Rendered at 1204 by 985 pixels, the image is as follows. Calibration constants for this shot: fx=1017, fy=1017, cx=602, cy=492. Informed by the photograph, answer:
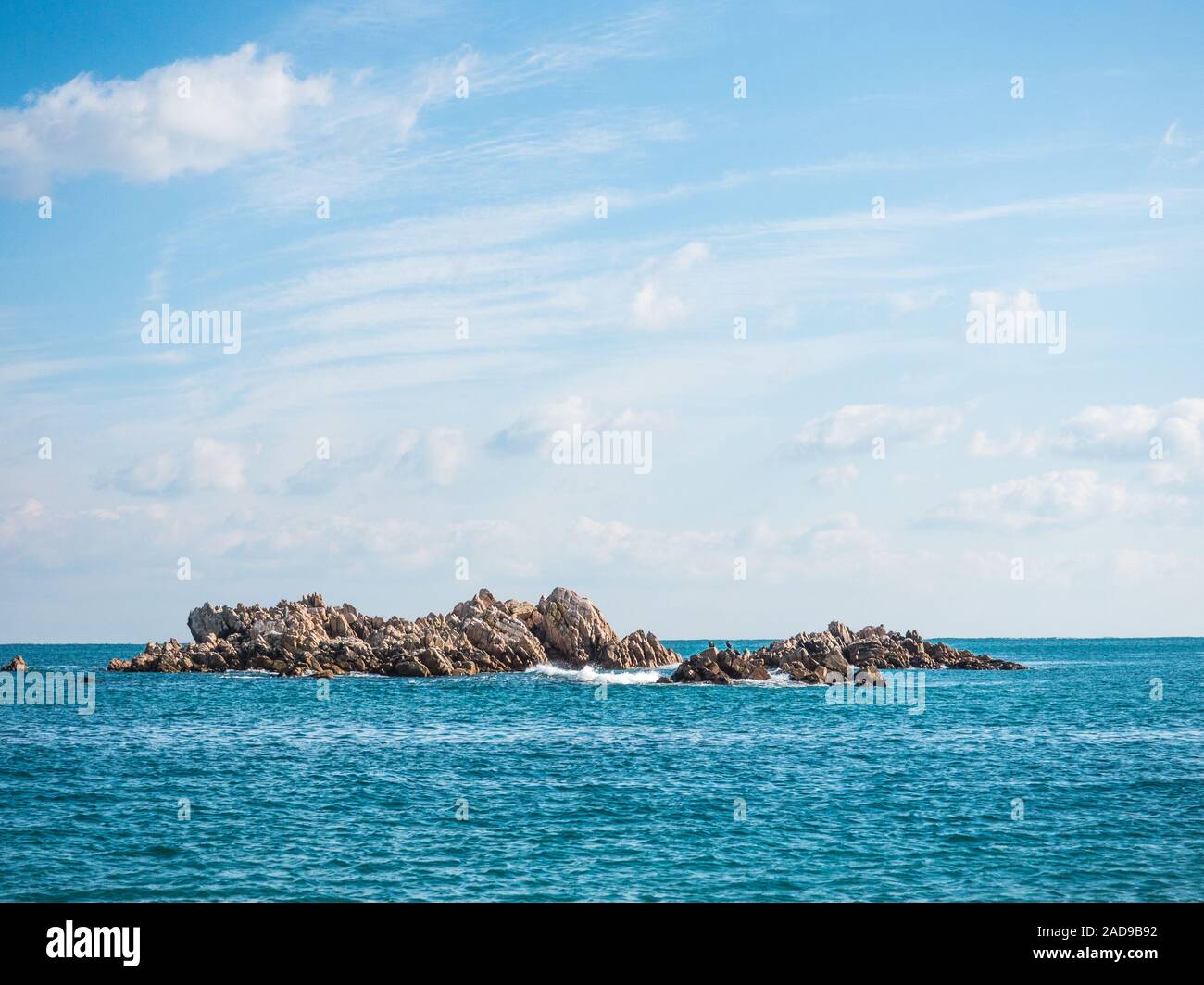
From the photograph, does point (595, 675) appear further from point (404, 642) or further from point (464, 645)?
point (404, 642)

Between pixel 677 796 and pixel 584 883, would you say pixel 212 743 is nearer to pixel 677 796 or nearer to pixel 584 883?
pixel 677 796

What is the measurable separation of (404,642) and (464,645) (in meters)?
7.42

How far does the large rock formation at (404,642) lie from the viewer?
122 m

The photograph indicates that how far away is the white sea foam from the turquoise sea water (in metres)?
31.9

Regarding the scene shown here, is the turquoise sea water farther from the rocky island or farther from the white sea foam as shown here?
the rocky island

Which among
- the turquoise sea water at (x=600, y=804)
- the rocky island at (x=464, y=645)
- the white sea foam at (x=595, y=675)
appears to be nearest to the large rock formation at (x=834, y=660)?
the rocky island at (x=464, y=645)

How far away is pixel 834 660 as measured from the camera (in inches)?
4508

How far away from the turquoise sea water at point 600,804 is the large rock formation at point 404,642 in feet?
145

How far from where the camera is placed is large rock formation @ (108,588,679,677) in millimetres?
122125
